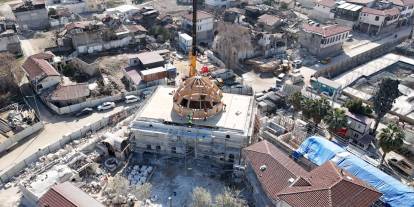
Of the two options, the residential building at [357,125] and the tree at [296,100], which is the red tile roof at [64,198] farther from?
the residential building at [357,125]

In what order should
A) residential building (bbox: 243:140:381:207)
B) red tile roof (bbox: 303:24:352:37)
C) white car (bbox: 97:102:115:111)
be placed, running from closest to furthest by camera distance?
residential building (bbox: 243:140:381:207) < white car (bbox: 97:102:115:111) < red tile roof (bbox: 303:24:352:37)

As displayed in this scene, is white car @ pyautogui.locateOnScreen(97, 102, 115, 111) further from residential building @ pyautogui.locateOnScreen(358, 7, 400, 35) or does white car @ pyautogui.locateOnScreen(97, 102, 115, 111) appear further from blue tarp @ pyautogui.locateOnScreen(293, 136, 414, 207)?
residential building @ pyautogui.locateOnScreen(358, 7, 400, 35)

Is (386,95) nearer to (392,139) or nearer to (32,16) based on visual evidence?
(392,139)

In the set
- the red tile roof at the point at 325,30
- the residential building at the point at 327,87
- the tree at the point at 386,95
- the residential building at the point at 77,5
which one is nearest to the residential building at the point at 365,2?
the red tile roof at the point at 325,30

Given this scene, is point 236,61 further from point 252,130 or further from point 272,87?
point 252,130

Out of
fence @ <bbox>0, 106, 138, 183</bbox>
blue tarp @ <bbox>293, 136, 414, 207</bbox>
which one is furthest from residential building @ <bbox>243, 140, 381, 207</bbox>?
fence @ <bbox>0, 106, 138, 183</bbox>

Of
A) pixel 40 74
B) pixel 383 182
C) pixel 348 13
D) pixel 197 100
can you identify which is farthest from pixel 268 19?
pixel 383 182
